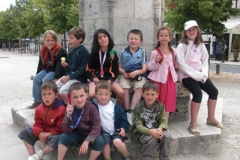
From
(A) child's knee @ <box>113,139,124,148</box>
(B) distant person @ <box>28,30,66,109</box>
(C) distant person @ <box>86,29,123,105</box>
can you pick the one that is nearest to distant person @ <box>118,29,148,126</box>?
(C) distant person @ <box>86,29,123,105</box>

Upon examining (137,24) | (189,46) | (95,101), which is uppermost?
(137,24)

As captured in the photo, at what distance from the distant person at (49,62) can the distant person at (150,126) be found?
1.86 metres

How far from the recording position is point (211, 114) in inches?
170

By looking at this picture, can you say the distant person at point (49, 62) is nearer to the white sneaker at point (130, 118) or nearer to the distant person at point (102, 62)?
the distant person at point (102, 62)

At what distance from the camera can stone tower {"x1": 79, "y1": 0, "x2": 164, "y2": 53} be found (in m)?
4.48

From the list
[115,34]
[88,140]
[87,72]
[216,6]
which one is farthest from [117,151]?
[216,6]

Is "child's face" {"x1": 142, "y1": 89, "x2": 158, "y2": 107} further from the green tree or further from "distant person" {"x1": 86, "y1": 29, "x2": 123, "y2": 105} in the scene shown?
the green tree

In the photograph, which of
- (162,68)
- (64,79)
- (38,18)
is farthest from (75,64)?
(38,18)

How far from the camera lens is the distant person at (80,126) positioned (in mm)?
3283

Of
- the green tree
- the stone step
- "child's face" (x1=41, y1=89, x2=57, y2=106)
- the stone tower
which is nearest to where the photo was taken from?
"child's face" (x1=41, y1=89, x2=57, y2=106)

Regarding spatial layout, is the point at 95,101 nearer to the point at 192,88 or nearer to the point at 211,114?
the point at 192,88

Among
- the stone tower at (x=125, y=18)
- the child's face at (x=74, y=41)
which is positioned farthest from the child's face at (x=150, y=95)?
the child's face at (x=74, y=41)

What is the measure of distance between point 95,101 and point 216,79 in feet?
32.4

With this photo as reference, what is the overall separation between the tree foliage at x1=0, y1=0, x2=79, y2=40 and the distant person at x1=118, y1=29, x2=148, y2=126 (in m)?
13.4
